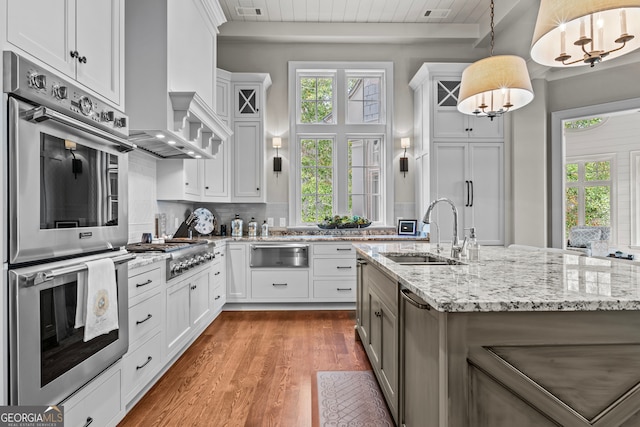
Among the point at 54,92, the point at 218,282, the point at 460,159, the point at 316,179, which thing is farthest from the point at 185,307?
the point at 460,159

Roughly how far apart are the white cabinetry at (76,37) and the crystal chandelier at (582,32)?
2173mm

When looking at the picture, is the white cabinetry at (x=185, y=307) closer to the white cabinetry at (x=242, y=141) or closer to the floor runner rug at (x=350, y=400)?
the floor runner rug at (x=350, y=400)

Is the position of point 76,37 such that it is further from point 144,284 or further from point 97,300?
point 144,284

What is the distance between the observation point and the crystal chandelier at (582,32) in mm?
1530

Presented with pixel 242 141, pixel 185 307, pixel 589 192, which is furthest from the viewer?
pixel 589 192

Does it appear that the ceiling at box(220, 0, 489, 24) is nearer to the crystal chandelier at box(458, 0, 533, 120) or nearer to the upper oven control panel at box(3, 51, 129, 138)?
the crystal chandelier at box(458, 0, 533, 120)

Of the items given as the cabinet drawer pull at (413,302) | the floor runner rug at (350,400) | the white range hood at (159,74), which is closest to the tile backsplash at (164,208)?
the white range hood at (159,74)

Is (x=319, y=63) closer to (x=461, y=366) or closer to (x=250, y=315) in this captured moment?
(x=250, y=315)

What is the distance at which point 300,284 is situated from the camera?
4250 mm

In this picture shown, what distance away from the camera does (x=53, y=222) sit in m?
1.45

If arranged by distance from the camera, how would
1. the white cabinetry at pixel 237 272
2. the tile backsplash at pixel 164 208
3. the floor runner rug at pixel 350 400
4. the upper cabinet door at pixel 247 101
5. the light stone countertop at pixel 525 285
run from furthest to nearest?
the upper cabinet door at pixel 247 101, the white cabinetry at pixel 237 272, the tile backsplash at pixel 164 208, the floor runner rug at pixel 350 400, the light stone countertop at pixel 525 285

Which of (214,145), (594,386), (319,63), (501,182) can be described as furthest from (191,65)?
(501,182)

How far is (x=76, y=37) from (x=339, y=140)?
12.0ft

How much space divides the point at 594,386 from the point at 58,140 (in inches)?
85.3
